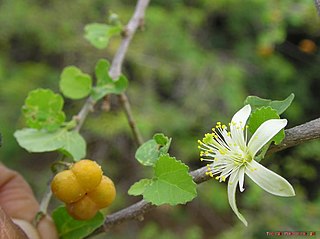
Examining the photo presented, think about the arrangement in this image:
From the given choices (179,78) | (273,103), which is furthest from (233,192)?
(179,78)

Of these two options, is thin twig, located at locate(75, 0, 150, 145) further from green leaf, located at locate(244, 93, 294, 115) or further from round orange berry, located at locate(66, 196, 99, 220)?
green leaf, located at locate(244, 93, 294, 115)

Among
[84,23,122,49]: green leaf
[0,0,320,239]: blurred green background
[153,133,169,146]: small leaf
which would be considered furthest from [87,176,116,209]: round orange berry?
[0,0,320,239]: blurred green background

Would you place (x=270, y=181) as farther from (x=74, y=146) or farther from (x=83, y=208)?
(x=74, y=146)

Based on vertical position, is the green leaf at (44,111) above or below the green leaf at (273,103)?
below

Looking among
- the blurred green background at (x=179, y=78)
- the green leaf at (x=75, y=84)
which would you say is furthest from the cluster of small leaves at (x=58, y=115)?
the blurred green background at (x=179, y=78)

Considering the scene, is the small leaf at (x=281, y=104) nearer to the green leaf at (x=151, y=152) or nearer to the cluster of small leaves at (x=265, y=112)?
the cluster of small leaves at (x=265, y=112)
